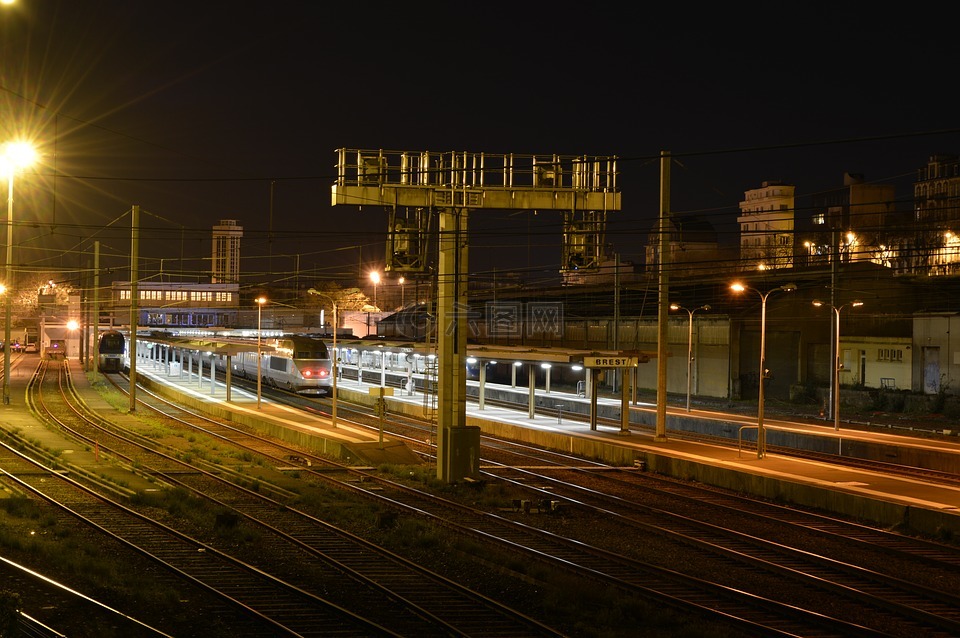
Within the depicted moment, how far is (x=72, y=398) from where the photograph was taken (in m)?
37.8

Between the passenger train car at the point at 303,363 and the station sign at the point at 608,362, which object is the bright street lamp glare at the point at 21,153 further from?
the passenger train car at the point at 303,363

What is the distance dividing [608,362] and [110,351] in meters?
44.1

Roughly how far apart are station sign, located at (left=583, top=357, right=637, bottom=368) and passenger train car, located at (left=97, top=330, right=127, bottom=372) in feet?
143

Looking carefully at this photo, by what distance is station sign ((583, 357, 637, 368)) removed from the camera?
23.9 metres

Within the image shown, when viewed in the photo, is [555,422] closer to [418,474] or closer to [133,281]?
[418,474]

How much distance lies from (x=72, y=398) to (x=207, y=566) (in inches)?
1166

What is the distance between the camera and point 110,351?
59312mm

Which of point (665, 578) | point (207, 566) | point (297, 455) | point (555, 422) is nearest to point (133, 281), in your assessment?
point (297, 455)

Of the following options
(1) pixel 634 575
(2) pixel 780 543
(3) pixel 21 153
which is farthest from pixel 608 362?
(3) pixel 21 153

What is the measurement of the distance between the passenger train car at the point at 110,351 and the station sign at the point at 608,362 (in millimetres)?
43511

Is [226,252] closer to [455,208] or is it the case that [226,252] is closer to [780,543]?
[455,208]

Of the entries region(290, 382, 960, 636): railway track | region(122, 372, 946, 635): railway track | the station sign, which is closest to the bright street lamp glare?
region(122, 372, 946, 635): railway track

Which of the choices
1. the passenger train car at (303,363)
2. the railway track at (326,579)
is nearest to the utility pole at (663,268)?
the railway track at (326,579)

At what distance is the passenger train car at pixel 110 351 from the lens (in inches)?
2327
